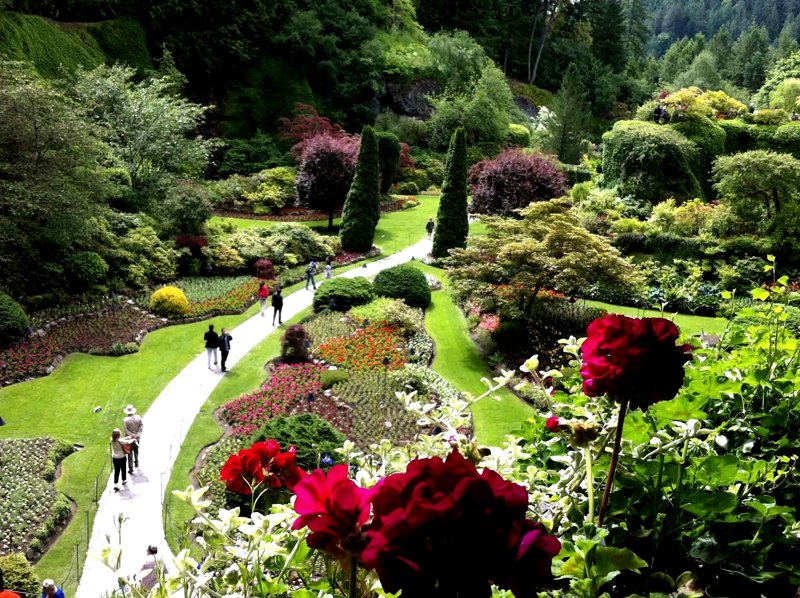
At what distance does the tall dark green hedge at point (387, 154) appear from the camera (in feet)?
104

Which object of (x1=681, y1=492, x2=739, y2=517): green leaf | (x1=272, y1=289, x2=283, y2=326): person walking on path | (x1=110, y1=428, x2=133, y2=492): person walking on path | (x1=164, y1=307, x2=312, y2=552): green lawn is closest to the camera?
(x1=681, y1=492, x2=739, y2=517): green leaf

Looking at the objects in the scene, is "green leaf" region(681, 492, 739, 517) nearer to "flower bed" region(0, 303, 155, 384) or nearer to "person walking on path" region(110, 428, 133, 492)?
"person walking on path" region(110, 428, 133, 492)

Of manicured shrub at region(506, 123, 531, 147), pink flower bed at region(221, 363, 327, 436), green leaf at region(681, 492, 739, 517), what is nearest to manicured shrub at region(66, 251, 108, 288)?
pink flower bed at region(221, 363, 327, 436)

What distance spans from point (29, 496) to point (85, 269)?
32.2 ft

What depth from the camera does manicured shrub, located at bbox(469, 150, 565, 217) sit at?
86.1 ft

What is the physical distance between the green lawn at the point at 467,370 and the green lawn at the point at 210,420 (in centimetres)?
433

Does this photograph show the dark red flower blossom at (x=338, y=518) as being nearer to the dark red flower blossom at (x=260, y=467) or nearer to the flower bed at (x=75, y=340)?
the dark red flower blossom at (x=260, y=467)

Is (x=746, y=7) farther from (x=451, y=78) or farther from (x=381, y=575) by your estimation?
(x=381, y=575)

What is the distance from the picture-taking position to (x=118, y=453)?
10617 millimetres

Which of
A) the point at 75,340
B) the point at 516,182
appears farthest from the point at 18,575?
the point at 516,182

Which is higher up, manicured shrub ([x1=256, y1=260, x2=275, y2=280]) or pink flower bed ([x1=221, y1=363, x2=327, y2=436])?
manicured shrub ([x1=256, y1=260, x2=275, y2=280])

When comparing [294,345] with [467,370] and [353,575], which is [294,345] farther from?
[353,575]

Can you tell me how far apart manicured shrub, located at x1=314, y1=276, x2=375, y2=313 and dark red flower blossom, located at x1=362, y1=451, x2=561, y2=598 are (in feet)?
60.1

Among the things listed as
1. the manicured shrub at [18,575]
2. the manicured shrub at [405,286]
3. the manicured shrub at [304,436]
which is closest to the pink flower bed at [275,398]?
the manicured shrub at [304,436]
